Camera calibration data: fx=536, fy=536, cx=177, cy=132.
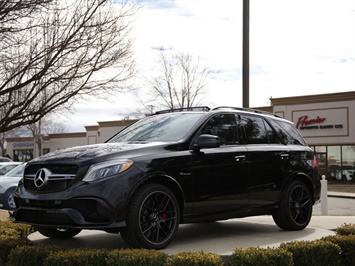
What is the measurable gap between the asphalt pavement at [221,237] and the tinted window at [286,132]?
140cm

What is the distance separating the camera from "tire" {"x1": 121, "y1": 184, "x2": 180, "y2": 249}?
233 inches

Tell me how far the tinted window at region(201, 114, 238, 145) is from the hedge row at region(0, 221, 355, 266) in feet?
5.69

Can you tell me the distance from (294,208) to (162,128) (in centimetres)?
252

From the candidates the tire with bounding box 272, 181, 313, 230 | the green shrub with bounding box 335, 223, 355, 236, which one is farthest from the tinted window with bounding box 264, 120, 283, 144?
the green shrub with bounding box 335, 223, 355, 236

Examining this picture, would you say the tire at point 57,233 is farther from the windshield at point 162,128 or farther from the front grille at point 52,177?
the windshield at point 162,128

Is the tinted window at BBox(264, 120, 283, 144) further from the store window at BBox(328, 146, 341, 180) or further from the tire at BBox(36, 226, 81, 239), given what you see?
the store window at BBox(328, 146, 341, 180)

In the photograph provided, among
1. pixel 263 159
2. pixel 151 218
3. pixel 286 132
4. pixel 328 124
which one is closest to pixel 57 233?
pixel 151 218

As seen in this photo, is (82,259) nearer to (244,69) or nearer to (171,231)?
(171,231)

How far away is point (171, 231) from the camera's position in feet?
20.6

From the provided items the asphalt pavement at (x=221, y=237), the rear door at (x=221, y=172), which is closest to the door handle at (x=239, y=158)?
the rear door at (x=221, y=172)

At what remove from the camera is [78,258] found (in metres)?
5.71

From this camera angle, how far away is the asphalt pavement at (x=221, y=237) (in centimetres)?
675

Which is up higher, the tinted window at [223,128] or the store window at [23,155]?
the tinted window at [223,128]

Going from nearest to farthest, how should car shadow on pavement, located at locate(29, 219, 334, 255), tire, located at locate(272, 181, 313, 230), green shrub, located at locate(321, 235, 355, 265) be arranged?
A: green shrub, located at locate(321, 235, 355, 265)
car shadow on pavement, located at locate(29, 219, 334, 255)
tire, located at locate(272, 181, 313, 230)
